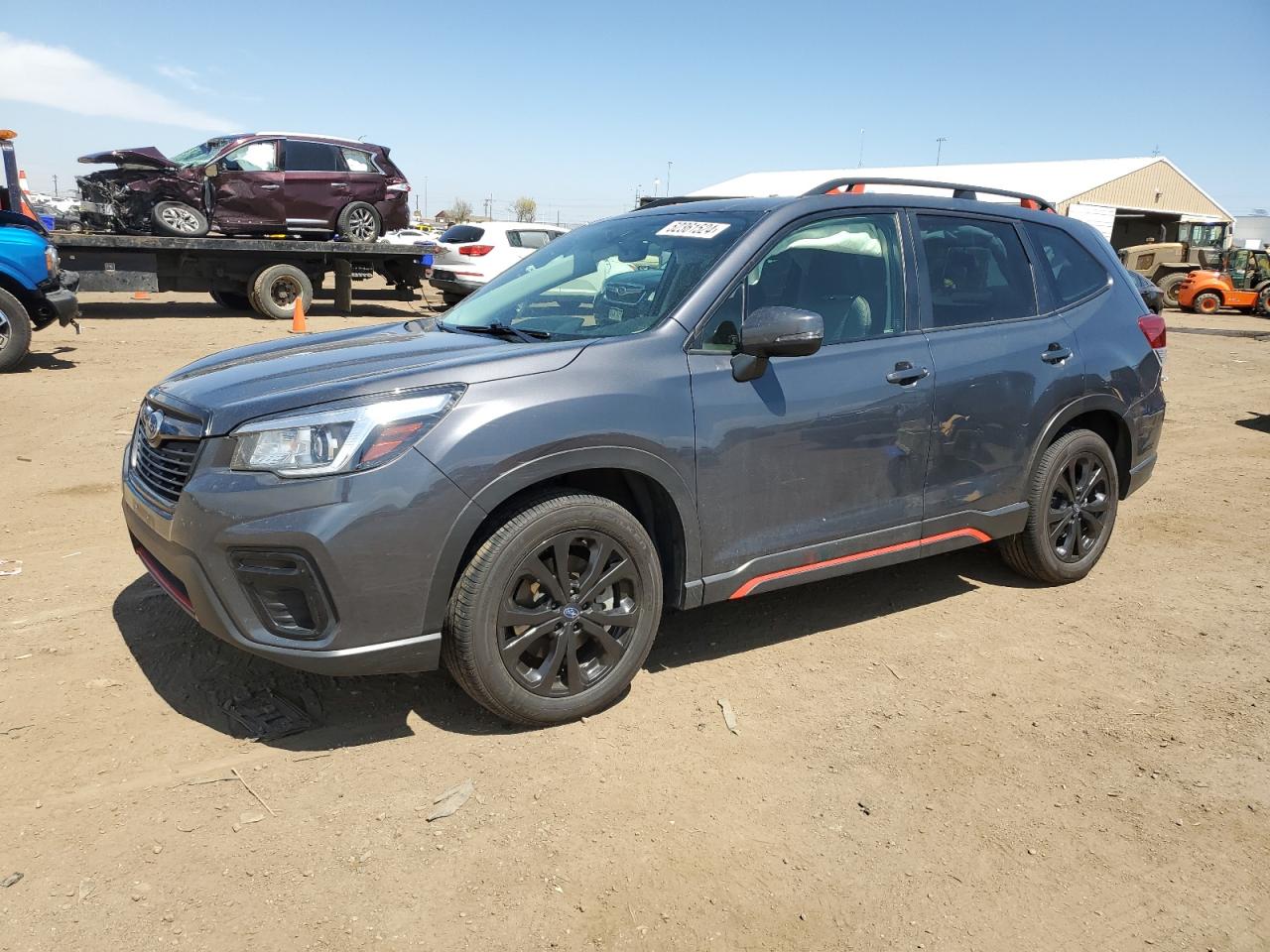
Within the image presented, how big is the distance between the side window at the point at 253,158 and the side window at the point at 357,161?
111cm

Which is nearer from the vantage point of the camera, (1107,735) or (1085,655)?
(1107,735)

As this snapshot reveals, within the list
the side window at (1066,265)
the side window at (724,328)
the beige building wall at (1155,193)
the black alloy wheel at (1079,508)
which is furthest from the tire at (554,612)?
the beige building wall at (1155,193)

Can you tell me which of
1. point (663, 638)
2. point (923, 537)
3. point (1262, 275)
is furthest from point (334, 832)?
point (1262, 275)

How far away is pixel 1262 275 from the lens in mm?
27359

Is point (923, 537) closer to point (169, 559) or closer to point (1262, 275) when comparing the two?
point (169, 559)

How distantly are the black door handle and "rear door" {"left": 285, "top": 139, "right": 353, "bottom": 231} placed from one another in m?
14.2

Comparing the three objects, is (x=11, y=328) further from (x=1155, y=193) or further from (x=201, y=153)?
(x=1155, y=193)

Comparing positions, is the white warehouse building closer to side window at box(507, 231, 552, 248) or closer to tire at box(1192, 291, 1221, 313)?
tire at box(1192, 291, 1221, 313)

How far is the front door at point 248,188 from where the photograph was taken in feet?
49.9

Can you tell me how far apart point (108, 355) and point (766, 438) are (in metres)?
10.4

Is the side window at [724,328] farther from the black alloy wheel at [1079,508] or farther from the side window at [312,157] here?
the side window at [312,157]

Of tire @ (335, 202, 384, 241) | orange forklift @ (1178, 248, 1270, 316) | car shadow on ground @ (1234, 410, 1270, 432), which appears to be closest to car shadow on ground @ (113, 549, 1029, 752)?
car shadow on ground @ (1234, 410, 1270, 432)

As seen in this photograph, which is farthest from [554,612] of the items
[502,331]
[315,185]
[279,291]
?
[315,185]

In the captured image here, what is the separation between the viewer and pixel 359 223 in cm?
1672
